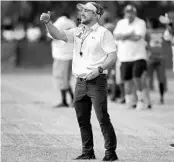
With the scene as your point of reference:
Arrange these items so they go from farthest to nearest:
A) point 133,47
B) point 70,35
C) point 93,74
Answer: point 133,47, point 70,35, point 93,74

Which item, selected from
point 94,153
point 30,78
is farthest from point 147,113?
point 30,78

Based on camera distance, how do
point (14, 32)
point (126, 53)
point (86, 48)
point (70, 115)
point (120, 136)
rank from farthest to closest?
point (14, 32), point (126, 53), point (70, 115), point (120, 136), point (86, 48)

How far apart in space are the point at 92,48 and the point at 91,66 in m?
0.21

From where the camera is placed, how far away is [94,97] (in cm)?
887

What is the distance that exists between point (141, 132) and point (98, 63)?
3.18 metres

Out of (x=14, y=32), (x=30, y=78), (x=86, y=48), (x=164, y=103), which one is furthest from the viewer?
(x=14, y=32)

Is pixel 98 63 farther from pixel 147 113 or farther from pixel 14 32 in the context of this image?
pixel 14 32

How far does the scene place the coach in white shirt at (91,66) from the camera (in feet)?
29.0

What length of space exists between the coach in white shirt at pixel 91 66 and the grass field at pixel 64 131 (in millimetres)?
310

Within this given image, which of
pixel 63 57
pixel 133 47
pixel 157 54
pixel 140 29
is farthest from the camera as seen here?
pixel 157 54

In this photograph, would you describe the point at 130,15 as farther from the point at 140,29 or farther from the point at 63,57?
the point at 63,57

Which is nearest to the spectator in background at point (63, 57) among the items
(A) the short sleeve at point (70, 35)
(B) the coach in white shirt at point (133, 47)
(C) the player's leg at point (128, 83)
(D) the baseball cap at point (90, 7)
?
(B) the coach in white shirt at point (133, 47)

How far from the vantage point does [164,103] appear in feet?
57.3

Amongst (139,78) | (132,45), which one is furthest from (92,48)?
(139,78)
